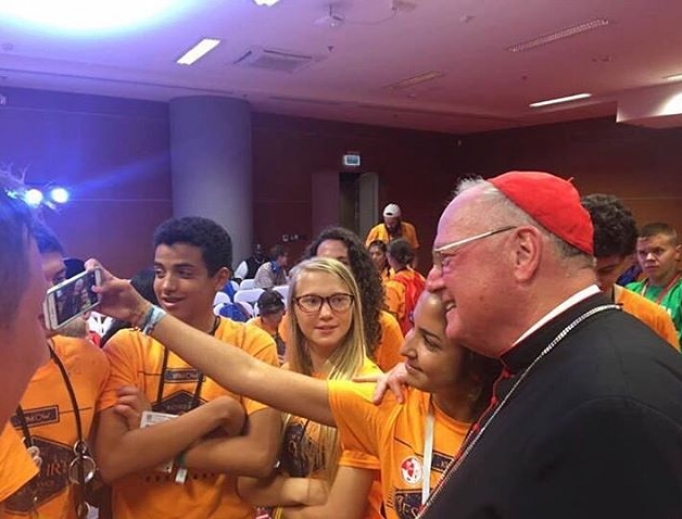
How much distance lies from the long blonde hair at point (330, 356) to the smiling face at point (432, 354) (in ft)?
1.41

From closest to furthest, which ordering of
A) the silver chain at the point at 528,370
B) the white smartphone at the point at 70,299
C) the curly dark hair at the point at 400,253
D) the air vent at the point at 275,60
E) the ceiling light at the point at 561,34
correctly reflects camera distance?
1. the silver chain at the point at 528,370
2. the white smartphone at the point at 70,299
3. the curly dark hair at the point at 400,253
4. the ceiling light at the point at 561,34
5. the air vent at the point at 275,60

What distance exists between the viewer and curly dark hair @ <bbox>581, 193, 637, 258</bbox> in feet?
7.44

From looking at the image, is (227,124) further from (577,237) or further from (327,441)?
(577,237)

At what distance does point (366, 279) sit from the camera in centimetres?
306

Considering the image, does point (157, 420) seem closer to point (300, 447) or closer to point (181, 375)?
point (181, 375)

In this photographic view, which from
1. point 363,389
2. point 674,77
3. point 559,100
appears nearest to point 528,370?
point 363,389

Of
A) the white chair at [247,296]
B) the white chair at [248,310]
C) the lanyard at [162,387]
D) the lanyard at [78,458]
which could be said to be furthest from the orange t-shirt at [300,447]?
the white chair at [247,296]

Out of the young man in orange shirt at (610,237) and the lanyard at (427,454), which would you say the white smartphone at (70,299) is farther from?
the young man in orange shirt at (610,237)

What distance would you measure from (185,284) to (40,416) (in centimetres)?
57

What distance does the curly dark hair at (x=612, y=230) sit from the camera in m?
2.27

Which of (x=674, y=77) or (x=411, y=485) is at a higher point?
(x=674, y=77)

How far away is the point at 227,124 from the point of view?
9.12 m

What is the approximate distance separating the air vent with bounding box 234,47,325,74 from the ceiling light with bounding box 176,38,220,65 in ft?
1.42

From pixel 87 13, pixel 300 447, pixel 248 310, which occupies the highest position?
pixel 87 13
